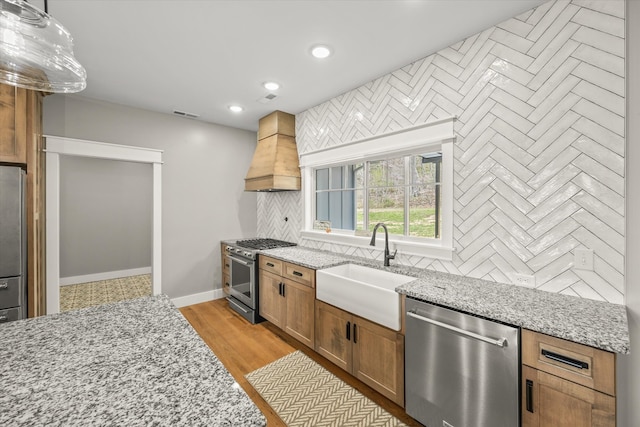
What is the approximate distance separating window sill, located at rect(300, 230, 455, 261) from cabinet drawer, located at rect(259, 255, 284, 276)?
2.21ft

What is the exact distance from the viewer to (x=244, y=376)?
7.88 ft

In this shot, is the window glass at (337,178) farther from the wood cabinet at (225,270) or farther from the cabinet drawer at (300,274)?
the wood cabinet at (225,270)

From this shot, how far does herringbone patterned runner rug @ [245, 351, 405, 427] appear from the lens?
1.91 metres

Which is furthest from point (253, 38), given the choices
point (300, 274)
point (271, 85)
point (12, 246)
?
point (12, 246)

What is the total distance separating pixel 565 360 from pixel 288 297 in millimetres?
2217

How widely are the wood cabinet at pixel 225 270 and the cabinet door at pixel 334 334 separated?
1973 mm

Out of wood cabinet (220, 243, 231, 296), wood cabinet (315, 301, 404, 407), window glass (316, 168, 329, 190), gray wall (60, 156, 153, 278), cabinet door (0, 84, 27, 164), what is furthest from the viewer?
gray wall (60, 156, 153, 278)

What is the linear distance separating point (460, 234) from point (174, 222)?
11.8 feet

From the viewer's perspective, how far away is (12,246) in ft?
7.07

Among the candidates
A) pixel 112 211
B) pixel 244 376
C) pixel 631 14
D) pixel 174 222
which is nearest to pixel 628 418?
pixel 631 14

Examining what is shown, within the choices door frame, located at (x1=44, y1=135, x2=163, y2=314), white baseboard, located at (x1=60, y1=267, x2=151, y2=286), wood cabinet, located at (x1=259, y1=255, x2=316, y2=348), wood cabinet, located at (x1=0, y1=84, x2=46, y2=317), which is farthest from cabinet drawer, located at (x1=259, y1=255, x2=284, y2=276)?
white baseboard, located at (x1=60, y1=267, x2=151, y2=286)

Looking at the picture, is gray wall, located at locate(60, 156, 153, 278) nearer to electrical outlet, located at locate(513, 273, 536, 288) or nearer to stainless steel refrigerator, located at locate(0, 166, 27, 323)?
stainless steel refrigerator, located at locate(0, 166, 27, 323)

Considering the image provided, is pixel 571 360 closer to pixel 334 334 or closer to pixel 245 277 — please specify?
pixel 334 334

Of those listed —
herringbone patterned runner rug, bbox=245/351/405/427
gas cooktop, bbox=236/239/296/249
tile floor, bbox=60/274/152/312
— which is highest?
gas cooktop, bbox=236/239/296/249
